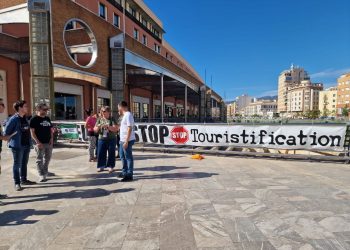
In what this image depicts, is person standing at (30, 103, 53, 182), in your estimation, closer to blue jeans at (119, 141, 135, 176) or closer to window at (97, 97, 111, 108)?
blue jeans at (119, 141, 135, 176)

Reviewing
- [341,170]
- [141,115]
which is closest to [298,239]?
[341,170]

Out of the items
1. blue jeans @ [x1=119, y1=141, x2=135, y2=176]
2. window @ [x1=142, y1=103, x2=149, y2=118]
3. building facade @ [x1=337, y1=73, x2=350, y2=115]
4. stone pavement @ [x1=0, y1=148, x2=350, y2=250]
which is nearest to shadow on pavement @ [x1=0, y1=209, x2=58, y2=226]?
stone pavement @ [x1=0, y1=148, x2=350, y2=250]

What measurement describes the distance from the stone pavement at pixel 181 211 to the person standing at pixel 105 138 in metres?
0.46

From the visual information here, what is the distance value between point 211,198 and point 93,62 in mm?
14449

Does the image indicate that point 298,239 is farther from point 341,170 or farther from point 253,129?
point 253,129

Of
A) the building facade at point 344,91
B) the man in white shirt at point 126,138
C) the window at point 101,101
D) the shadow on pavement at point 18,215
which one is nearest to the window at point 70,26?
the window at point 101,101

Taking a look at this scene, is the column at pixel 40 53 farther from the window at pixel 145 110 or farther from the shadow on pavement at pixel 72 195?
the window at pixel 145 110

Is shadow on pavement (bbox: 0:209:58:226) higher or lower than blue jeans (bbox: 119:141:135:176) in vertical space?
lower

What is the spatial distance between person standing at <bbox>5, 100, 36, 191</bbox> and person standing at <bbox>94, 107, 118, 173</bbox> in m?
1.82

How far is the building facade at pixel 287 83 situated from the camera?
17400cm

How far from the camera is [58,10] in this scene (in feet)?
43.7

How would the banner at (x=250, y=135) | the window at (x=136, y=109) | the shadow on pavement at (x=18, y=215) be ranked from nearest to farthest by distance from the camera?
the shadow on pavement at (x=18, y=215) → the banner at (x=250, y=135) → the window at (x=136, y=109)

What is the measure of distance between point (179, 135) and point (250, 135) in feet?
9.11

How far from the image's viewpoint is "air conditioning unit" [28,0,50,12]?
12.0 metres
